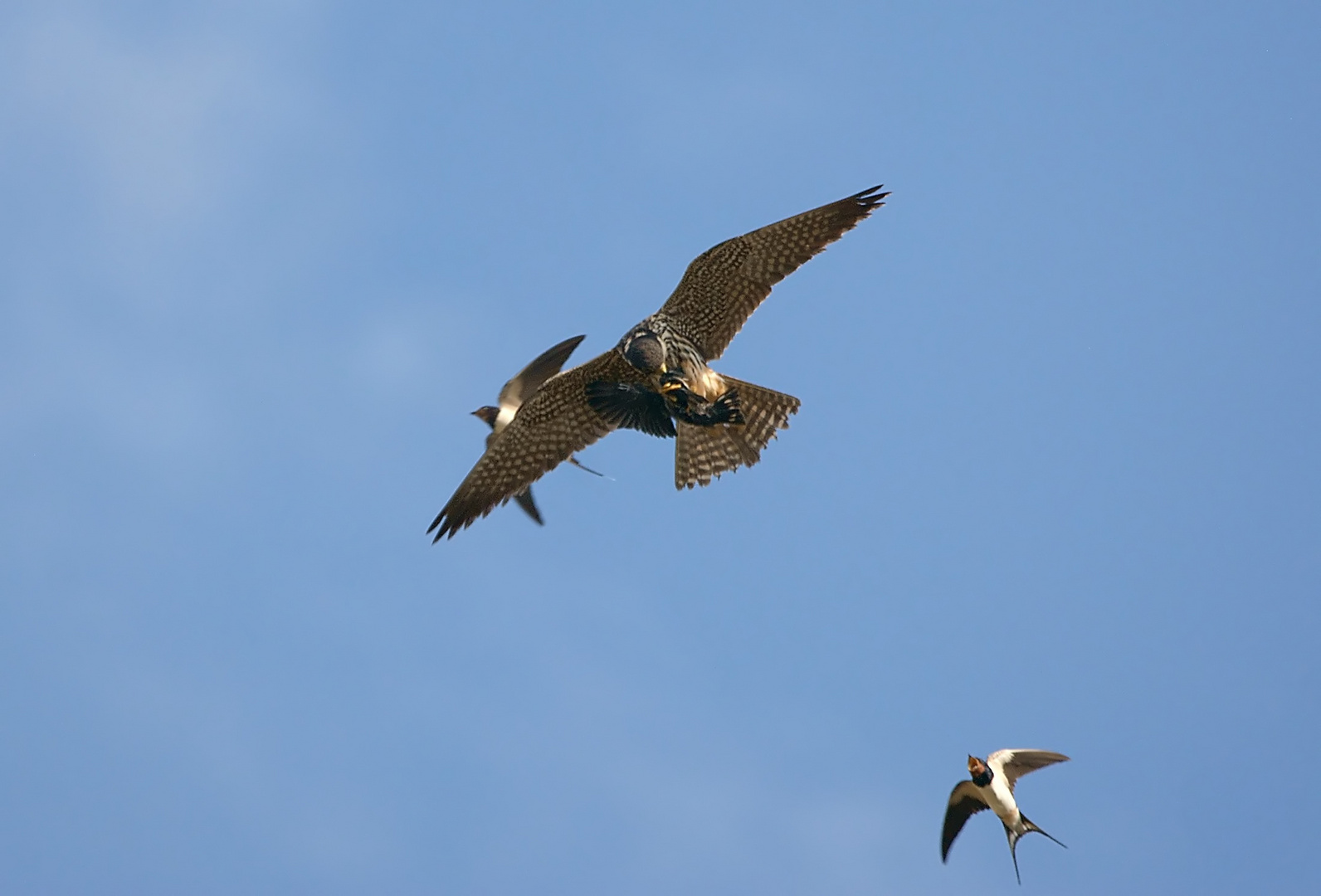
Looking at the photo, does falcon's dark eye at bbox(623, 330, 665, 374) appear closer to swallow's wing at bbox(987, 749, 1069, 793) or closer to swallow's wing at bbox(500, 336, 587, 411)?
swallow's wing at bbox(500, 336, 587, 411)

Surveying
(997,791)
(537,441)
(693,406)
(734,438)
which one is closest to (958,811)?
(997,791)

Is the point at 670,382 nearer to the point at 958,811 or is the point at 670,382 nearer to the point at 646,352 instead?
the point at 646,352

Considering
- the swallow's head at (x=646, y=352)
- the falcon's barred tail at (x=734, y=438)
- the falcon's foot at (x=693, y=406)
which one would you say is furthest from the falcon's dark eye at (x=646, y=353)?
the falcon's barred tail at (x=734, y=438)

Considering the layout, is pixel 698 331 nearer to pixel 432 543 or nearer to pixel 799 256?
pixel 799 256

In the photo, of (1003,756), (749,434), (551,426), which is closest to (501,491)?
(551,426)

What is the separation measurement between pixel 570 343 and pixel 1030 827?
628 cm

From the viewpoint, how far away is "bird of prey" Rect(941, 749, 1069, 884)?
12.7m

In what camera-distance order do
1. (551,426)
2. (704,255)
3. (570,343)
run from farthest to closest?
(570,343), (551,426), (704,255)

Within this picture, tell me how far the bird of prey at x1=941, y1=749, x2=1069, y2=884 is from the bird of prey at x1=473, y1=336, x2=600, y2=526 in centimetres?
465

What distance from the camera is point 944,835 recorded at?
13102mm

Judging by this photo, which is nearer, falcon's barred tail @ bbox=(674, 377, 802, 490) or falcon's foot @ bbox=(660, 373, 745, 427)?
falcon's foot @ bbox=(660, 373, 745, 427)

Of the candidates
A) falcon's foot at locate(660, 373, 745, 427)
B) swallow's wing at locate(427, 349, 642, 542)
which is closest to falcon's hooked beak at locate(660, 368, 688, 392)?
falcon's foot at locate(660, 373, 745, 427)

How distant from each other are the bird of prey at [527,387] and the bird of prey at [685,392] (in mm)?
2303

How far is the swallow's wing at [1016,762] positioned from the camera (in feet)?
A: 42.0
